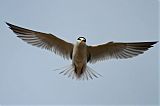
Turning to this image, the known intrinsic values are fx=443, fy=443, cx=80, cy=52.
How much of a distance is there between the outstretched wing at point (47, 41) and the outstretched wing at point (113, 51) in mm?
218

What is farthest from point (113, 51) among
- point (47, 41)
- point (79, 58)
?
point (47, 41)

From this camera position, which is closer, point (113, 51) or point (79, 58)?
point (79, 58)

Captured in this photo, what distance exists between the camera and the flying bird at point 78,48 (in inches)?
158

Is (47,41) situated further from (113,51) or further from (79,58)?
(113,51)

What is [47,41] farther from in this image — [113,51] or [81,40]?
[113,51]

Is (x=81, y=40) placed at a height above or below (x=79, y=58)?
above

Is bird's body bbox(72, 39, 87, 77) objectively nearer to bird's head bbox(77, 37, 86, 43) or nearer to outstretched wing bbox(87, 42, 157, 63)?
bird's head bbox(77, 37, 86, 43)

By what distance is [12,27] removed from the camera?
159 inches

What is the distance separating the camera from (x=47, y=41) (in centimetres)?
418

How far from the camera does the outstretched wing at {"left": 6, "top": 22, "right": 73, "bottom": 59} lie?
162 inches

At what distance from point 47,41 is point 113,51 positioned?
2.08 feet

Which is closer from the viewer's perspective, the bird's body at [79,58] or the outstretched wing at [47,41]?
the bird's body at [79,58]

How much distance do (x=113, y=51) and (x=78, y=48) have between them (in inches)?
17.1

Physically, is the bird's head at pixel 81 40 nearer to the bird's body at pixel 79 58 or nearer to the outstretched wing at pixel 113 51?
the bird's body at pixel 79 58
